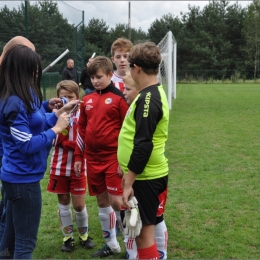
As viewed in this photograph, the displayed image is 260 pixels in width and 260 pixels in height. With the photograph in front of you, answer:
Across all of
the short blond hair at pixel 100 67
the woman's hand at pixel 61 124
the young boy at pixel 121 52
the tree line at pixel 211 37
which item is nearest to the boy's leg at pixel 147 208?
the woman's hand at pixel 61 124

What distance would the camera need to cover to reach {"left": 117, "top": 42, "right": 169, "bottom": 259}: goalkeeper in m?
2.53

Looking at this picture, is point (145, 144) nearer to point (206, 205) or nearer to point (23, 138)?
point (23, 138)

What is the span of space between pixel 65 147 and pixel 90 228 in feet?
3.70

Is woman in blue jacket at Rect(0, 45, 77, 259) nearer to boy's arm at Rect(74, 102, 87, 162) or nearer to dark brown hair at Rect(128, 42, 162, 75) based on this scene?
dark brown hair at Rect(128, 42, 162, 75)

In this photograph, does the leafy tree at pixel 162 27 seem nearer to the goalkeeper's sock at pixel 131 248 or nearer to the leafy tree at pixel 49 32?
the leafy tree at pixel 49 32

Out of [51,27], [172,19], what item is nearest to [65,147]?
[51,27]

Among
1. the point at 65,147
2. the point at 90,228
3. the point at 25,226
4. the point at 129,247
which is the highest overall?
the point at 65,147

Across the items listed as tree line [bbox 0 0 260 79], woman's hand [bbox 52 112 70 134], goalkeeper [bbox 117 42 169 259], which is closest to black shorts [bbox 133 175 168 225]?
goalkeeper [bbox 117 42 169 259]

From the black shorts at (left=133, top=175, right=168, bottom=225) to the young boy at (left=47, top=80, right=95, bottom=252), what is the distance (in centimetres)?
119

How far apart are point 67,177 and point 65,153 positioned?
0.23m

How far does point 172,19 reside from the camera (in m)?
61.8

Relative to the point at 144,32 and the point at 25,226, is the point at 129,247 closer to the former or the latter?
the point at 25,226

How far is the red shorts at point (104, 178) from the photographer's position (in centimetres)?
349

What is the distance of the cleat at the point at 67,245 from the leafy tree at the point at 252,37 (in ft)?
165
